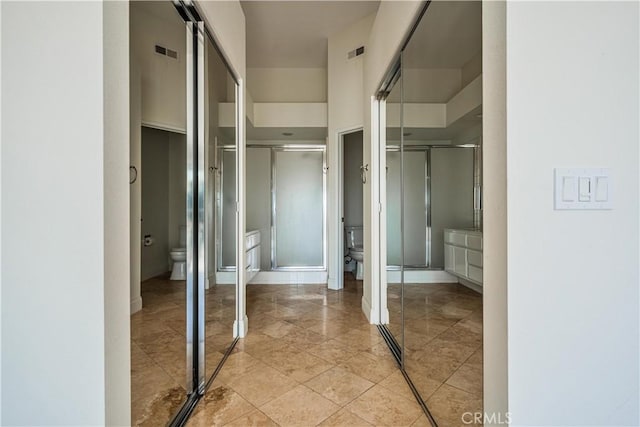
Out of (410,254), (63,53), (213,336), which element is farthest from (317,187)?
(63,53)

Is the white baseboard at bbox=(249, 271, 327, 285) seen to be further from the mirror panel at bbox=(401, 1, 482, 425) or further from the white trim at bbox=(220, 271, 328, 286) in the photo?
the mirror panel at bbox=(401, 1, 482, 425)


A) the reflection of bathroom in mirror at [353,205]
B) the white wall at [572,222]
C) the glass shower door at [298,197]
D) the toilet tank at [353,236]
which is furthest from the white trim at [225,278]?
the toilet tank at [353,236]

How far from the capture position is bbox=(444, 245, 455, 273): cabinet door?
5.67 feet

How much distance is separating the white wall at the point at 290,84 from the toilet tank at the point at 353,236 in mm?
2004

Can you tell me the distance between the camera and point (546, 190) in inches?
34.1

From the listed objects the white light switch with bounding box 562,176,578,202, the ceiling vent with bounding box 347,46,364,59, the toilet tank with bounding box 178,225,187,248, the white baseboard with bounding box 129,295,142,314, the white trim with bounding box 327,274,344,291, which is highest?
the ceiling vent with bounding box 347,46,364,59

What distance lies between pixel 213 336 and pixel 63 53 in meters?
1.68

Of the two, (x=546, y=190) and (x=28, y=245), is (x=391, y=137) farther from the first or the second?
(x=28, y=245)

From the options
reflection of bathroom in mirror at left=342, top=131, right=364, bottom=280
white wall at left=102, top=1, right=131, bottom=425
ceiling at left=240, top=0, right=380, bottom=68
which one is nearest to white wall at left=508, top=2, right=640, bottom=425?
white wall at left=102, top=1, right=131, bottom=425

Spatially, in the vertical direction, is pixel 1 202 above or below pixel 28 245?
above

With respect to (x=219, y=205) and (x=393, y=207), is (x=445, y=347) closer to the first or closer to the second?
(x=393, y=207)

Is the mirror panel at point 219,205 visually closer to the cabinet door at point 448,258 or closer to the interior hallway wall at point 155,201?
the interior hallway wall at point 155,201

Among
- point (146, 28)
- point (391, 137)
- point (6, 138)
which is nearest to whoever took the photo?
point (6, 138)

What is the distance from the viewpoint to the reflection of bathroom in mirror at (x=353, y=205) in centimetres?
455
